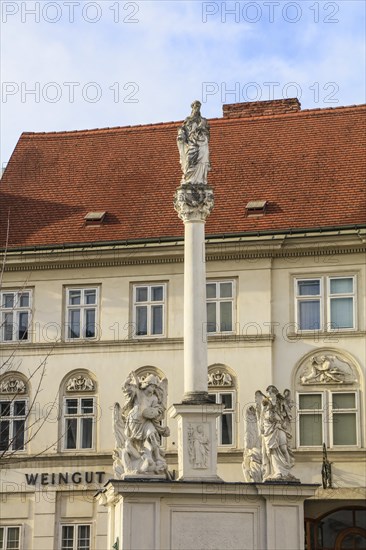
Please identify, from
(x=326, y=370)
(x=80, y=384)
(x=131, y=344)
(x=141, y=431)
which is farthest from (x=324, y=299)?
(x=141, y=431)

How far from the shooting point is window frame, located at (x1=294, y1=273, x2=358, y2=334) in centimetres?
3203

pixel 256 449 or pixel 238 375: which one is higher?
pixel 238 375

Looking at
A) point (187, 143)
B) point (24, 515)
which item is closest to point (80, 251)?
point (24, 515)

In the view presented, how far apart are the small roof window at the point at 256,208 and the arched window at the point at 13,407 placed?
7.41 meters

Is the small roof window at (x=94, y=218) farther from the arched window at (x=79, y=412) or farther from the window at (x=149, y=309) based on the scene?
the arched window at (x=79, y=412)

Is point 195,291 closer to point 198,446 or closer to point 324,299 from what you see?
point 198,446

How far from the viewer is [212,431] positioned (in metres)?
23.4

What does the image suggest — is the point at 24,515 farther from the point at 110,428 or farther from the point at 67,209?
the point at 67,209

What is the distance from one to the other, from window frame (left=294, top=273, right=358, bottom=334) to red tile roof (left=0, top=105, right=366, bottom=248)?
1356mm

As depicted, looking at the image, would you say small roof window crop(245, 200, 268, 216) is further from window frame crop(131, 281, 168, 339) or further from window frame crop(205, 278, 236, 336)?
window frame crop(131, 281, 168, 339)

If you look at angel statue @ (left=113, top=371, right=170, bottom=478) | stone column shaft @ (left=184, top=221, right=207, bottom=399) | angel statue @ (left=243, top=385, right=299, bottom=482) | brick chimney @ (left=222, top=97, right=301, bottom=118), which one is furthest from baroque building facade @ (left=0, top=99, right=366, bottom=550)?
angel statue @ (left=113, top=371, right=170, bottom=478)

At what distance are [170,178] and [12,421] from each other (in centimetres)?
836

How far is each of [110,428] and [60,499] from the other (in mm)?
2182

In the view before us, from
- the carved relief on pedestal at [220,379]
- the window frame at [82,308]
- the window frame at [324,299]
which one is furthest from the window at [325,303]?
the window frame at [82,308]
